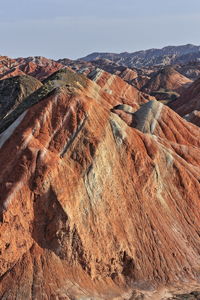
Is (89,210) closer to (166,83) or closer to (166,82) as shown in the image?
(166,83)

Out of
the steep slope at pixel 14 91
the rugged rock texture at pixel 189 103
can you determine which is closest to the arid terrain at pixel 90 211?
the steep slope at pixel 14 91

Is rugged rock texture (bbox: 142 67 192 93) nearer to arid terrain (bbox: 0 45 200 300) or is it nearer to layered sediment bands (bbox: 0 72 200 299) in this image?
arid terrain (bbox: 0 45 200 300)

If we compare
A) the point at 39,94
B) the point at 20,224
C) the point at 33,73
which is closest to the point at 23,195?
the point at 20,224

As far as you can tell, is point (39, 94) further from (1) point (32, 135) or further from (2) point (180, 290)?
(2) point (180, 290)

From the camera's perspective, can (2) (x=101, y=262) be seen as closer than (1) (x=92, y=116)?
Yes

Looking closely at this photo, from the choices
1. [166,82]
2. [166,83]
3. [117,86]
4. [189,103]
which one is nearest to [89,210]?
[117,86]

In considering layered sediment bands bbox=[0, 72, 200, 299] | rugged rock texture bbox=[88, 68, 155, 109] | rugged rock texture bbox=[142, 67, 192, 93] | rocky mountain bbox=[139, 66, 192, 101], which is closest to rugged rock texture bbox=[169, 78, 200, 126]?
rugged rock texture bbox=[88, 68, 155, 109]
